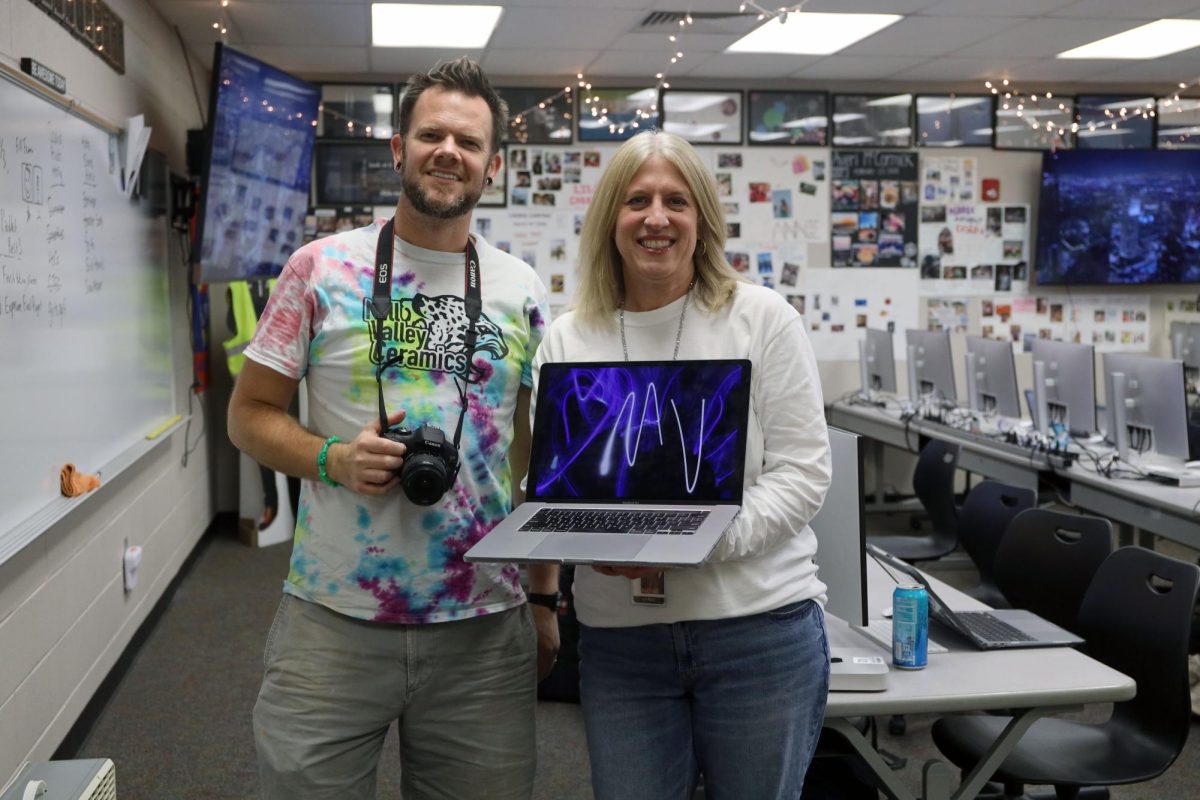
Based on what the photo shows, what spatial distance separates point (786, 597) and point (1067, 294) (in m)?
6.80

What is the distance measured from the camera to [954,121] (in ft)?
24.2

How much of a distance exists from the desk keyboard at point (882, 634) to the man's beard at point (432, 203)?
1.14 meters

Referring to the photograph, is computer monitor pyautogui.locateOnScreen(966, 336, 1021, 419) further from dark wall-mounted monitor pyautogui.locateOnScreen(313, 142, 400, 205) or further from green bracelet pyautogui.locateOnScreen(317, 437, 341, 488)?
green bracelet pyautogui.locateOnScreen(317, 437, 341, 488)

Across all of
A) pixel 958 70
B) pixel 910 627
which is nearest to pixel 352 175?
pixel 958 70

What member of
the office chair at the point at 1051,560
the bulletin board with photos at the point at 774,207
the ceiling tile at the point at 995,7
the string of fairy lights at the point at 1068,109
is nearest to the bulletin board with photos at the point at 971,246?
the string of fairy lights at the point at 1068,109

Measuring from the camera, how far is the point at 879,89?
287 inches

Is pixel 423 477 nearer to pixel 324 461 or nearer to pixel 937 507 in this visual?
pixel 324 461

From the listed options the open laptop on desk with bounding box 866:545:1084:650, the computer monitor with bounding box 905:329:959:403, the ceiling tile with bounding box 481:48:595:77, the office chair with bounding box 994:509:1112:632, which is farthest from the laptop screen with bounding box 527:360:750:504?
the ceiling tile with bounding box 481:48:595:77

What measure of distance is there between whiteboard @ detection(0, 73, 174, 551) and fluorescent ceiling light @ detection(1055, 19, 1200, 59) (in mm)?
5031

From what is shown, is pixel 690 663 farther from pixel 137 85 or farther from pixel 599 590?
pixel 137 85

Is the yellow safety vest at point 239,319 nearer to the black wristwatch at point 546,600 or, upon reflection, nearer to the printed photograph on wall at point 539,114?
the printed photograph on wall at point 539,114

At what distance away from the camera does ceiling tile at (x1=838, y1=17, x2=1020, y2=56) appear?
5.56 metres

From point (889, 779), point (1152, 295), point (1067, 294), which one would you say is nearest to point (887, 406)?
point (1067, 294)

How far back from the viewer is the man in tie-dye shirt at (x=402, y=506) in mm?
1604
